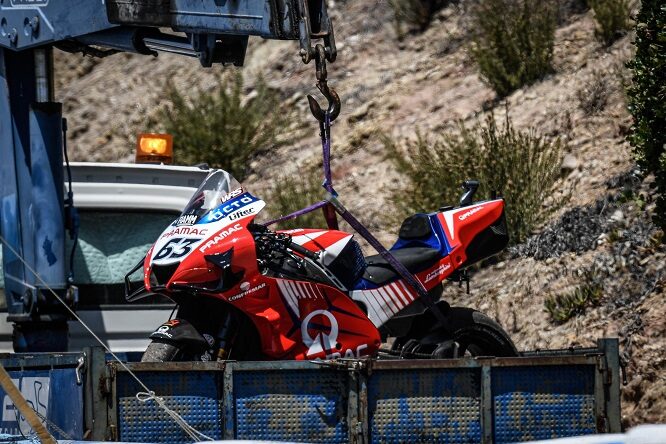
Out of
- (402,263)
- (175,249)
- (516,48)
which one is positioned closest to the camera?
(175,249)

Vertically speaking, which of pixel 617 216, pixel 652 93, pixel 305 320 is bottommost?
pixel 617 216

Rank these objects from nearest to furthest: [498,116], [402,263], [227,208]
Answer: [227,208] < [402,263] < [498,116]

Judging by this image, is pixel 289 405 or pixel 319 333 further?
pixel 319 333

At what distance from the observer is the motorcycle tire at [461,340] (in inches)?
235

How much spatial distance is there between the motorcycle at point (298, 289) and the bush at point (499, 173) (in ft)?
13.4

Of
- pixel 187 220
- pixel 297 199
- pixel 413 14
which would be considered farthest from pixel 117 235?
pixel 413 14

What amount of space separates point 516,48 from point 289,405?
8.18 meters

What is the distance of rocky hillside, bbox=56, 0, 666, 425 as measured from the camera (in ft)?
28.6

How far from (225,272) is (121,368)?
817mm

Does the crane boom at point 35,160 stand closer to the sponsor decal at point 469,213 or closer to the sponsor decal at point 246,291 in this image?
the sponsor decal at point 469,213

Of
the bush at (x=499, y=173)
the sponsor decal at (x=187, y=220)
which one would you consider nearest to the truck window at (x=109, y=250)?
the sponsor decal at (x=187, y=220)

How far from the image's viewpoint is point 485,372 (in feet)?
16.5

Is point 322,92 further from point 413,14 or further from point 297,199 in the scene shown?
point 413,14

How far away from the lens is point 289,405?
496 centimetres
